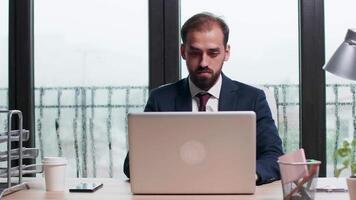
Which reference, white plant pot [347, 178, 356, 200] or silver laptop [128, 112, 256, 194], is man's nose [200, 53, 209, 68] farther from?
white plant pot [347, 178, 356, 200]

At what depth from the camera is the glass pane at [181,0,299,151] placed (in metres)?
2.99

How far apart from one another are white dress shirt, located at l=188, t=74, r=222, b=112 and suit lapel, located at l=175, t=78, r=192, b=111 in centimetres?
2

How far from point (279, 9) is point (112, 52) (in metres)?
1.09

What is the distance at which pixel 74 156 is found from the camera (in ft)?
10.7

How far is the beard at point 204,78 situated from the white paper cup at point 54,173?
732 millimetres

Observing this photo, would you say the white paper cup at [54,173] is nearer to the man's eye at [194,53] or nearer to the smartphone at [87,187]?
the smartphone at [87,187]

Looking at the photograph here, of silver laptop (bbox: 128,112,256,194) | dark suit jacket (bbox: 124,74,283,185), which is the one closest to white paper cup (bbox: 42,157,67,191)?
silver laptop (bbox: 128,112,256,194)

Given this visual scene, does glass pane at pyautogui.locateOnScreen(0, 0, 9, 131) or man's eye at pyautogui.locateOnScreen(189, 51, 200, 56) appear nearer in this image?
man's eye at pyautogui.locateOnScreen(189, 51, 200, 56)

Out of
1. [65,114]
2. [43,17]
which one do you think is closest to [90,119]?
[65,114]

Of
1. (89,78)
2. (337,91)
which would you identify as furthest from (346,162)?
(89,78)

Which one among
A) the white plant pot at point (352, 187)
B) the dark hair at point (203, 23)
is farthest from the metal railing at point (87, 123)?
the white plant pot at point (352, 187)

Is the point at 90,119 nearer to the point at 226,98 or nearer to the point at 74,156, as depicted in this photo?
the point at 74,156

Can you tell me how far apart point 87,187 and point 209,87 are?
0.76 metres

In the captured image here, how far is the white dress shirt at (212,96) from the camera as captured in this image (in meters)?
2.19
